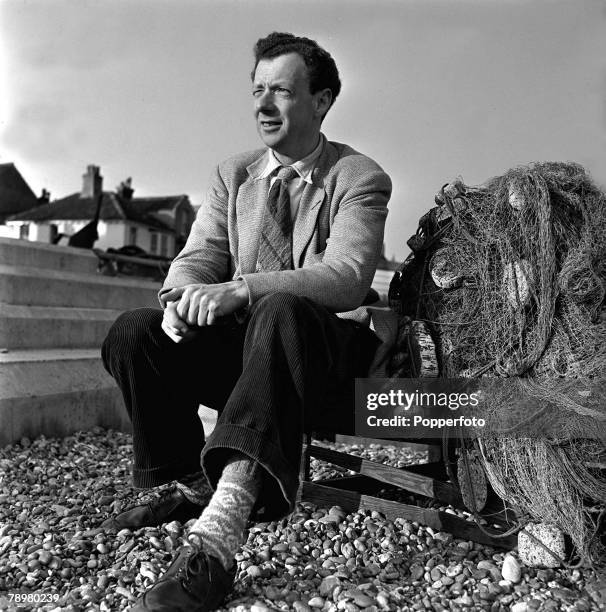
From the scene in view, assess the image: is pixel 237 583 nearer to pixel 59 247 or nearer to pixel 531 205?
pixel 531 205

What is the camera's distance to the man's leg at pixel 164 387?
2.39 meters

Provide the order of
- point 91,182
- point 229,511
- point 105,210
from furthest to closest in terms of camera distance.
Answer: point 91,182, point 105,210, point 229,511

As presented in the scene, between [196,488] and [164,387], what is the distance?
446 millimetres

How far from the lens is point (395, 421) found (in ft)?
8.00

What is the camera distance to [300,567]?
7.27ft

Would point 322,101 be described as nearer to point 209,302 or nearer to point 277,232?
point 277,232

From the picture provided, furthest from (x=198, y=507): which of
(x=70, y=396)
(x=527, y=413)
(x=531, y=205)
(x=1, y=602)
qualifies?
(x=70, y=396)

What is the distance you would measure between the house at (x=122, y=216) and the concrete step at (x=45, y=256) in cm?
2721

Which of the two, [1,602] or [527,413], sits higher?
[527,413]

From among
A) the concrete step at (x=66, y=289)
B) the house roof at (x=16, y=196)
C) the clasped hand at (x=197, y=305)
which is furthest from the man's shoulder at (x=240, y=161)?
the house roof at (x=16, y=196)

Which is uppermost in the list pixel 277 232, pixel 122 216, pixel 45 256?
pixel 122 216

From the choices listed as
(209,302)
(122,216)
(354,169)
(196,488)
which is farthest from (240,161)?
(122,216)

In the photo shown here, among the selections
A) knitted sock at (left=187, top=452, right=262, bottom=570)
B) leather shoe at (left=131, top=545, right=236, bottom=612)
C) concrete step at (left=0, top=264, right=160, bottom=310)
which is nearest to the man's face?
knitted sock at (left=187, top=452, right=262, bottom=570)

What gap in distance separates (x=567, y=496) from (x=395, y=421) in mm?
618
